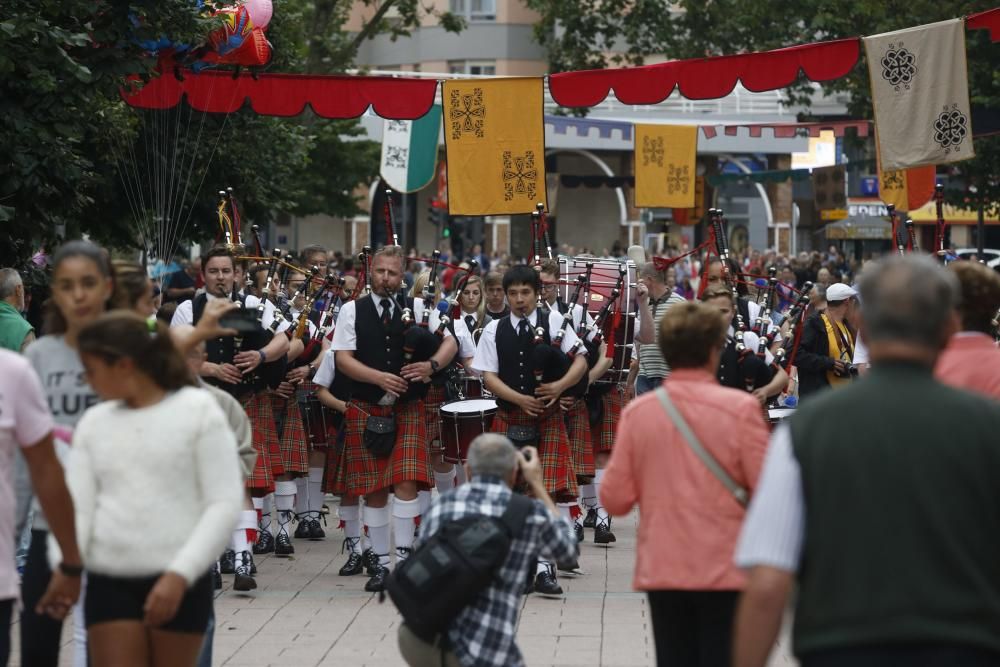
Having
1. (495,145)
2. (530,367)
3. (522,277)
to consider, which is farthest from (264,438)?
(495,145)

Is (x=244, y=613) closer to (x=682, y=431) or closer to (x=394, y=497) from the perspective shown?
(x=394, y=497)

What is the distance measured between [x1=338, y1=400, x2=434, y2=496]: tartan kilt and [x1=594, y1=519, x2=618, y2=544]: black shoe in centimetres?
182

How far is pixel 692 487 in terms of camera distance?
491 centimetres

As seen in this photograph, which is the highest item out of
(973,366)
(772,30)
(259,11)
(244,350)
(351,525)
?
(772,30)

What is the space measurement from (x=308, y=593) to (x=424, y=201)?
45.9m

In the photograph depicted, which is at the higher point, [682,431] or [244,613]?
[682,431]

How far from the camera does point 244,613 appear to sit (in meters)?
8.70

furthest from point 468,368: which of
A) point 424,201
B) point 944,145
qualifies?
point 424,201

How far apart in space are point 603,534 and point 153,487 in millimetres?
6800

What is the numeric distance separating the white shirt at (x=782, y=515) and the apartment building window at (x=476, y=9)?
54.4 m

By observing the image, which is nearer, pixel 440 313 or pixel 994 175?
pixel 440 313

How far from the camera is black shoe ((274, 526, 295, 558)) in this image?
1072cm

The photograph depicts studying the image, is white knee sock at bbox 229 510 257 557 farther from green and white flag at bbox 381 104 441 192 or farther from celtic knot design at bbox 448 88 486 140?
green and white flag at bbox 381 104 441 192

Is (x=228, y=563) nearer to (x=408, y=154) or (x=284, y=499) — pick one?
(x=284, y=499)
